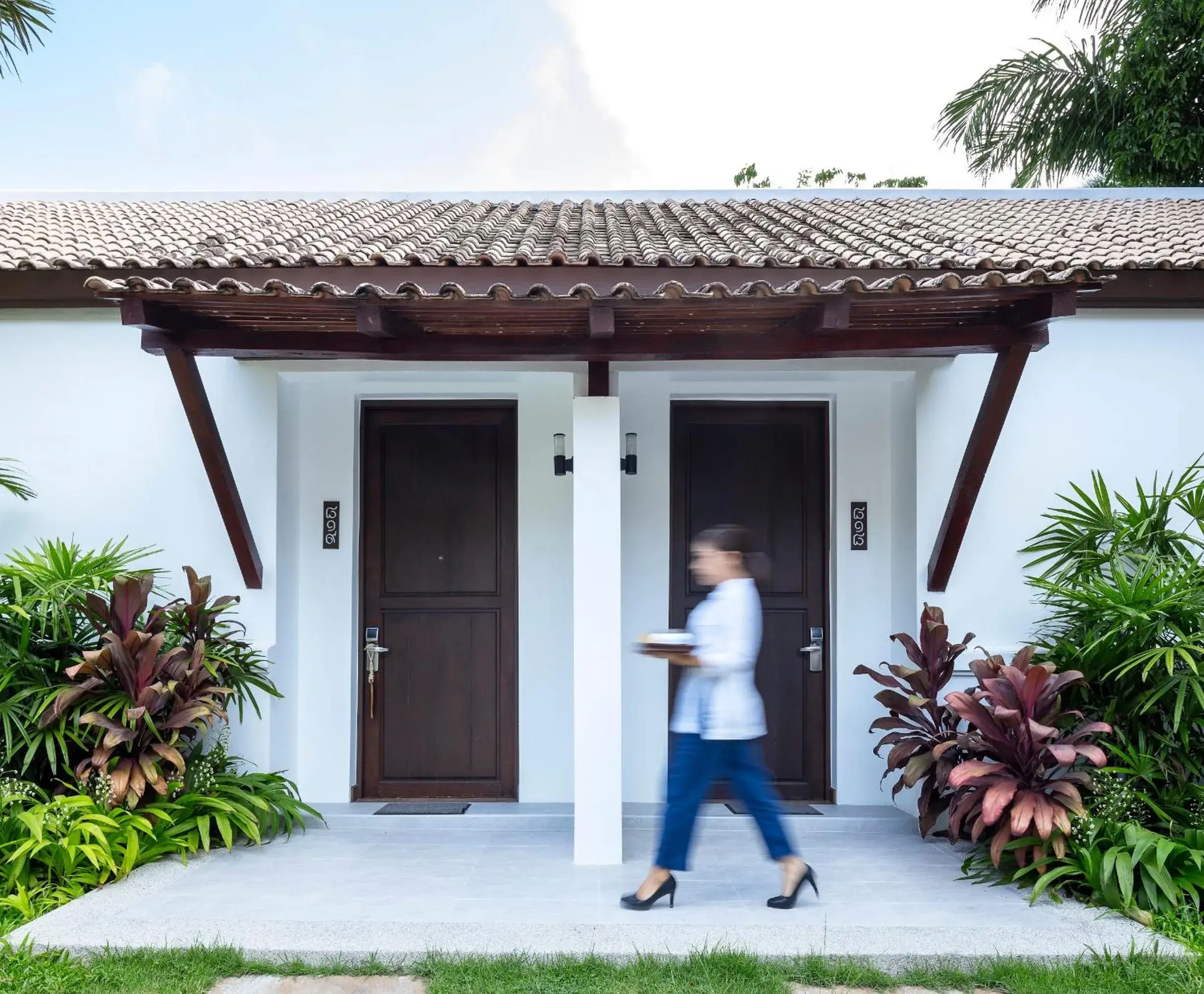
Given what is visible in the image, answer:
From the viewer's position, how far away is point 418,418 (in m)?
7.39

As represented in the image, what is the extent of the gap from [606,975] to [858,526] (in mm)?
4089

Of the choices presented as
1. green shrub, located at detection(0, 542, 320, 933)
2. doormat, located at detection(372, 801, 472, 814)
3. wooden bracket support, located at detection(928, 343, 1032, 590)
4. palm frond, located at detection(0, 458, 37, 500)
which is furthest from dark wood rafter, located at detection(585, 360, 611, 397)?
palm frond, located at detection(0, 458, 37, 500)

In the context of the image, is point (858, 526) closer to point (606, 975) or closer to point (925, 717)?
point (925, 717)

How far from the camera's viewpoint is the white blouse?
15.1 feet

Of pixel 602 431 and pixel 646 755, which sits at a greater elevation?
pixel 602 431

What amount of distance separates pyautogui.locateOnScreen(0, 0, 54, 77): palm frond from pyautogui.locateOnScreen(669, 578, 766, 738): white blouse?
280 inches

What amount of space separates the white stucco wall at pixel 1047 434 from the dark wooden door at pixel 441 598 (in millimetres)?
3009

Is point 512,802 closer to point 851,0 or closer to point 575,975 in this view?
point 575,975

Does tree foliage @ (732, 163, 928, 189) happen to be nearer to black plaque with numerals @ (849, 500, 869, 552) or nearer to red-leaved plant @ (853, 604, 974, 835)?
black plaque with numerals @ (849, 500, 869, 552)

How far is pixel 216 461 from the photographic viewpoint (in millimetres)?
6234

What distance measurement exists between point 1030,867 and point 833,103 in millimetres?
21473

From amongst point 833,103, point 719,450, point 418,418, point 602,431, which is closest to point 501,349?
point 602,431

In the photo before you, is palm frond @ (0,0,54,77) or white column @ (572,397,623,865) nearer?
white column @ (572,397,623,865)

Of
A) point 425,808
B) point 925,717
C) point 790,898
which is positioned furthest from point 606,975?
point 425,808
